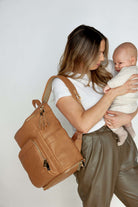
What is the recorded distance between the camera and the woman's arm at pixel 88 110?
129 centimetres

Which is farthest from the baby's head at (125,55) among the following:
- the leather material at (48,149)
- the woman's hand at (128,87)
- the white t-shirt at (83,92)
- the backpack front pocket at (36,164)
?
the backpack front pocket at (36,164)

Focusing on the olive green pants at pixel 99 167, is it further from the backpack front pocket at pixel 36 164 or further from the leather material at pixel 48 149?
the backpack front pocket at pixel 36 164

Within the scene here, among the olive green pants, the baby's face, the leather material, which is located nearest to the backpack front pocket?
the leather material

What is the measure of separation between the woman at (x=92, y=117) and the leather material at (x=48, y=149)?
71mm

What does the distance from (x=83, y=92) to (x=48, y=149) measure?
1.22ft

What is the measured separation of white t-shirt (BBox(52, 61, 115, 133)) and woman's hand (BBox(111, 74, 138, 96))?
0.15 m

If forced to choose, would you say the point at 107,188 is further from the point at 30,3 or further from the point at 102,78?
the point at 30,3

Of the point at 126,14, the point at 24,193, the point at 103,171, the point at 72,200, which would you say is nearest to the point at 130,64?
the point at 103,171

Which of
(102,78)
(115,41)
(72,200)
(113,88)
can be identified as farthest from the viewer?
(72,200)

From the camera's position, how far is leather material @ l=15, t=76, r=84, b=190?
1328 millimetres

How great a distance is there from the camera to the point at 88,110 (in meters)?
1.31

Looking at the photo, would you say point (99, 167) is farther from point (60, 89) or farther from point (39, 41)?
point (39, 41)

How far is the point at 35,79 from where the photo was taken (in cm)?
223

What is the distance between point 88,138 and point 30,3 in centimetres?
143
